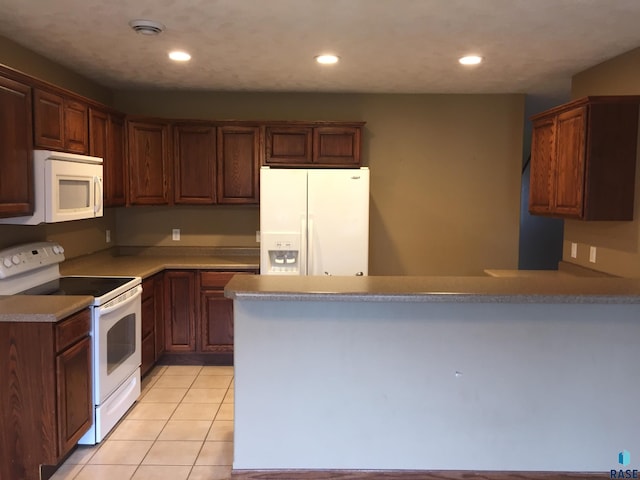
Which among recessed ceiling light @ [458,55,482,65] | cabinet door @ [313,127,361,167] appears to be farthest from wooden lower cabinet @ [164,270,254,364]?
recessed ceiling light @ [458,55,482,65]

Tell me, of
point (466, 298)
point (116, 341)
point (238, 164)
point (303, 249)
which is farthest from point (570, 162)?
point (116, 341)

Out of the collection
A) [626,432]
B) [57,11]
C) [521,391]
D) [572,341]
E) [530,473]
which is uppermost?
[57,11]

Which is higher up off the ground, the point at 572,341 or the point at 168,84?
the point at 168,84

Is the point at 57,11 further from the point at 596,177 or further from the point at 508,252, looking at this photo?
the point at 508,252

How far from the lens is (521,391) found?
2477 mm

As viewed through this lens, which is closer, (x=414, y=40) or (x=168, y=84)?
(x=414, y=40)

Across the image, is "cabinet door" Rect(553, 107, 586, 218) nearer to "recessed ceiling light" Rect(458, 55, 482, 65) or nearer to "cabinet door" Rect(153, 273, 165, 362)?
"recessed ceiling light" Rect(458, 55, 482, 65)

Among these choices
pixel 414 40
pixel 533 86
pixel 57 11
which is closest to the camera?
pixel 57 11

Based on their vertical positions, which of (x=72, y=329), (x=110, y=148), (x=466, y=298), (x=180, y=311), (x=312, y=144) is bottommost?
(x=180, y=311)

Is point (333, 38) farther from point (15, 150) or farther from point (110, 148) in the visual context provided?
point (110, 148)

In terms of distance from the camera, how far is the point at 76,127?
11.2 feet

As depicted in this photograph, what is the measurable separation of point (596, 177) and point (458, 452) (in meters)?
1.93

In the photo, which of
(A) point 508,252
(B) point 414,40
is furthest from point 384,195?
(B) point 414,40

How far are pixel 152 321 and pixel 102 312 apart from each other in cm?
Result: 113
